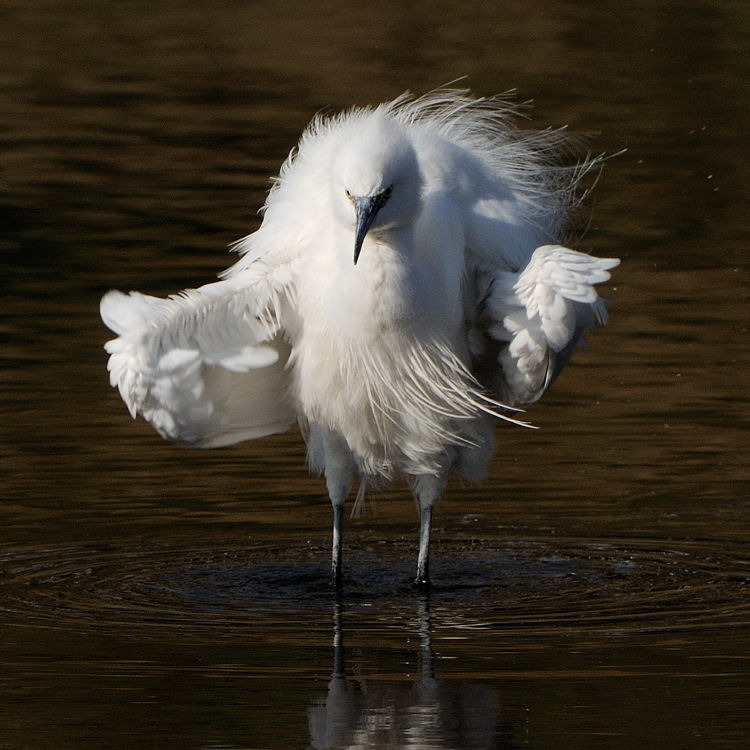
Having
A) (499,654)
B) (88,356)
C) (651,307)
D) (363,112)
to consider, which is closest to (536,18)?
(651,307)

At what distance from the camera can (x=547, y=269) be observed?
654cm

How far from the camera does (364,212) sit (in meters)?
6.12

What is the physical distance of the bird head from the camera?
6.12 meters

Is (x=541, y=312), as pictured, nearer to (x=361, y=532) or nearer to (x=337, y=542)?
(x=337, y=542)

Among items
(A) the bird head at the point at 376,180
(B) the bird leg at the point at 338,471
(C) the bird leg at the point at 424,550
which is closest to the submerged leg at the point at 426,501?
(C) the bird leg at the point at 424,550

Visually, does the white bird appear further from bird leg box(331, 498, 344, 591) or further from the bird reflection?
the bird reflection

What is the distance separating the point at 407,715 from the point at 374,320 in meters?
1.75

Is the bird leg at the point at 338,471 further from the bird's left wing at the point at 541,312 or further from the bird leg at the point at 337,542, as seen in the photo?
the bird's left wing at the point at 541,312

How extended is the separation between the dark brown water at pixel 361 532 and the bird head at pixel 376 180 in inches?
48.3

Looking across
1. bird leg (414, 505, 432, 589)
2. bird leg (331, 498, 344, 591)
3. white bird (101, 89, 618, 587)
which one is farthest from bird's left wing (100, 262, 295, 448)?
bird leg (414, 505, 432, 589)

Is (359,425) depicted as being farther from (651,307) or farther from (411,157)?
(651,307)

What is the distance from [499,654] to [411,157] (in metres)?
1.54

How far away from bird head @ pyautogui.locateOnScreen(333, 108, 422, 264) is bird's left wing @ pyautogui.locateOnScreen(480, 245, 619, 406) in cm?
46

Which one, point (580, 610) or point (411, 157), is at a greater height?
point (411, 157)
